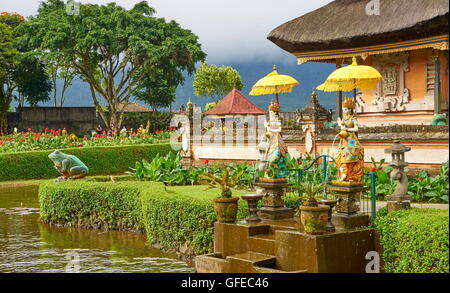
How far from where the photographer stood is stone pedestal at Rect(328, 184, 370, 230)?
9.77m

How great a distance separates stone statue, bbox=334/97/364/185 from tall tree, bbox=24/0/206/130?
104 ft

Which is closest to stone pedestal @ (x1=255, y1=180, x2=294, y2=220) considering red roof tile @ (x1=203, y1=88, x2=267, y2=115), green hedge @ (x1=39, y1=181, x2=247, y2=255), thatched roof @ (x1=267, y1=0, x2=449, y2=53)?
green hedge @ (x1=39, y1=181, x2=247, y2=255)

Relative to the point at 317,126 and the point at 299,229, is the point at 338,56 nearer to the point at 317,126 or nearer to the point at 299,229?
the point at 317,126

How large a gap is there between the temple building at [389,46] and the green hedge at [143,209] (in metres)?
8.94

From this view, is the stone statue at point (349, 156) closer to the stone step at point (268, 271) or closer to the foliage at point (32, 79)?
the stone step at point (268, 271)

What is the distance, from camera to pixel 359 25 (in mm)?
21375

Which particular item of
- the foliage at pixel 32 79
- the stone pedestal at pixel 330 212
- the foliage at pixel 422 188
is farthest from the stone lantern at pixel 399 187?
the foliage at pixel 32 79

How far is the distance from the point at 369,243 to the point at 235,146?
12265mm

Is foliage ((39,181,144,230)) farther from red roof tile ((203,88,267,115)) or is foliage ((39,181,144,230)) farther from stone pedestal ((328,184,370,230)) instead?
red roof tile ((203,88,267,115))

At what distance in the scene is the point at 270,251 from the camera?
975 cm

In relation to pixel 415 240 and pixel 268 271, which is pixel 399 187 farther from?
pixel 268 271

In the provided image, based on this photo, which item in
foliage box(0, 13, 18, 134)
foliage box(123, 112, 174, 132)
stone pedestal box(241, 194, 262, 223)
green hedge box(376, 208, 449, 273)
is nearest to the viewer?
green hedge box(376, 208, 449, 273)
